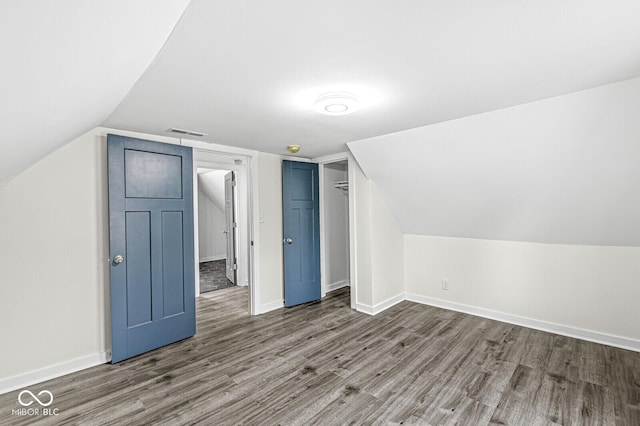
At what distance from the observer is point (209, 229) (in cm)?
804

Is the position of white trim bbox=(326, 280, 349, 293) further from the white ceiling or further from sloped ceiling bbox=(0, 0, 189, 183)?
sloped ceiling bbox=(0, 0, 189, 183)

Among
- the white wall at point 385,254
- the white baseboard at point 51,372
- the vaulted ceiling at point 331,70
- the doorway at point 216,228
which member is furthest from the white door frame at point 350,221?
the white baseboard at point 51,372

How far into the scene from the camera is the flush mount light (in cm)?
208

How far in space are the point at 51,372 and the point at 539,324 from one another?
4.69m

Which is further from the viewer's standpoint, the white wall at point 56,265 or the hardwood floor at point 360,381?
the white wall at point 56,265

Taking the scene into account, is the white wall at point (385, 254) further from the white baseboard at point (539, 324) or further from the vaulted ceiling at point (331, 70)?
the vaulted ceiling at point (331, 70)

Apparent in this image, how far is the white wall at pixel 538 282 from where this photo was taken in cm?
295

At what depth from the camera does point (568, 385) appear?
7.66 ft

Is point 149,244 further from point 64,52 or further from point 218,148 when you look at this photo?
point 64,52

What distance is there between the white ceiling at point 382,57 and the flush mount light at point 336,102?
0.18ft

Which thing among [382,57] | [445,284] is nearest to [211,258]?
[445,284]

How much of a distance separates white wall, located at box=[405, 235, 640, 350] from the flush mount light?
266 centimetres

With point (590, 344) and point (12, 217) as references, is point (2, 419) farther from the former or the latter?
point (590, 344)

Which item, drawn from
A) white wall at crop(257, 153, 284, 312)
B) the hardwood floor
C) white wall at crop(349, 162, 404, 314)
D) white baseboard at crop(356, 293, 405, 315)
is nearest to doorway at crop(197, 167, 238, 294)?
white wall at crop(257, 153, 284, 312)
